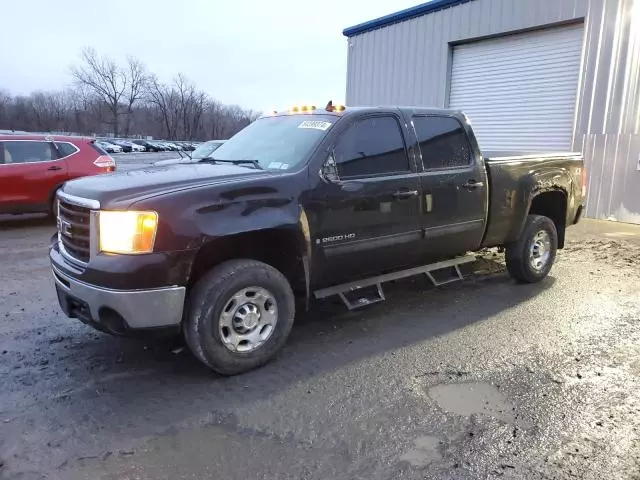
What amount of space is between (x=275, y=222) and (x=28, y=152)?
27.9 feet

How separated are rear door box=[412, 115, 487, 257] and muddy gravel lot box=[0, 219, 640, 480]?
29.7 inches

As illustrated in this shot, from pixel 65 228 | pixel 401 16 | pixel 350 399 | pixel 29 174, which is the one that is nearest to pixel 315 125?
pixel 65 228

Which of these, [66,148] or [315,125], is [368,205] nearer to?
[315,125]

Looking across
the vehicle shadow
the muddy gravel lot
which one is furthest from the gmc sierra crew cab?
the muddy gravel lot

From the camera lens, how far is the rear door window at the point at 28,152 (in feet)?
32.7

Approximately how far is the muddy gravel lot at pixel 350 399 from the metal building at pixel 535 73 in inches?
282

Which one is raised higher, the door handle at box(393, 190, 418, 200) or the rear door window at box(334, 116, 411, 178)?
the rear door window at box(334, 116, 411, 178)

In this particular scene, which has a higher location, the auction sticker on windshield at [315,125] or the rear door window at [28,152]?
the auction sticker on windshield at [315,125]

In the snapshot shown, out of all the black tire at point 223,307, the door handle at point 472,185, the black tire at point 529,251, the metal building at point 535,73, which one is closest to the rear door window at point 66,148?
the black tire at point 223,307

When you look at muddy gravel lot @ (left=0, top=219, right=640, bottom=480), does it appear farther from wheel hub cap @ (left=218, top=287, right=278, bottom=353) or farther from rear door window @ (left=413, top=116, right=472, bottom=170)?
rear door window @ (left=413, top=116, right=472, bottom=170)

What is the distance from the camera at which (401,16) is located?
50.4 ft

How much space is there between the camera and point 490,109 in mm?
13852

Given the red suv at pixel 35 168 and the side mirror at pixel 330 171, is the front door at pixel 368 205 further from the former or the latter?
the red suv at pixel 35 168

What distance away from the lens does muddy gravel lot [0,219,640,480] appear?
9.17 ft
